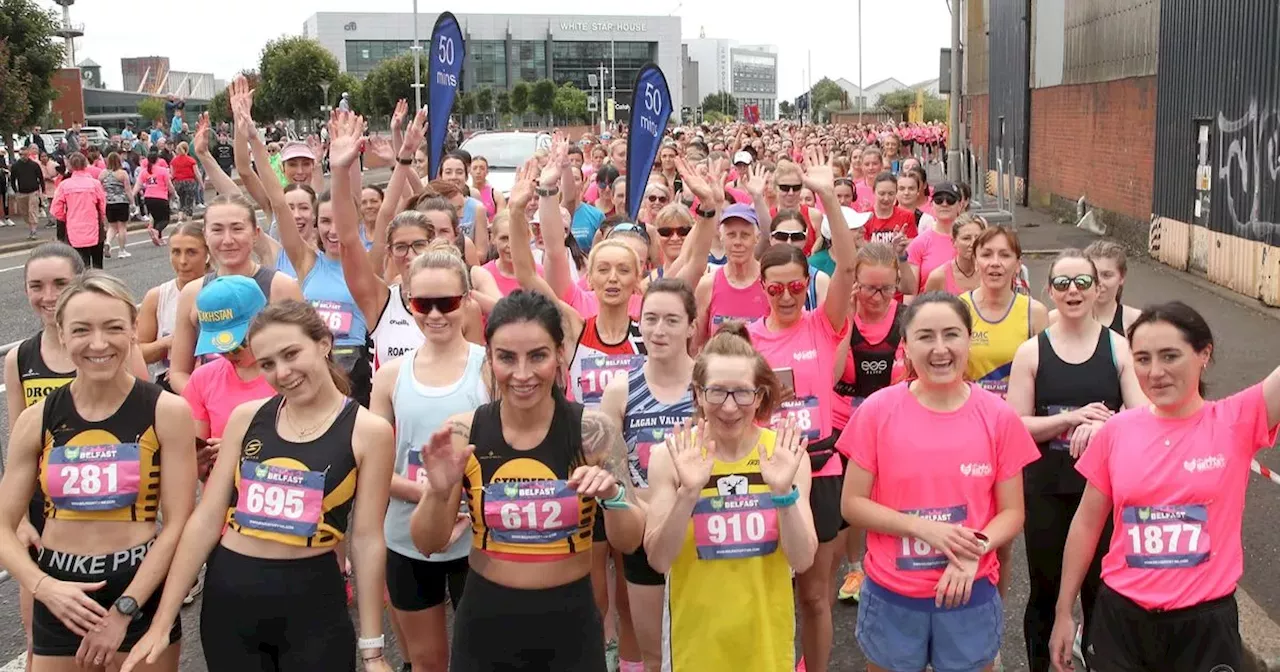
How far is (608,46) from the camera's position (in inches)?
4993

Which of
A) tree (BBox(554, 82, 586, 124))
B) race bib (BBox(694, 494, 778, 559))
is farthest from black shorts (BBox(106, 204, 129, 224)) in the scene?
tree (BBox(554, 82, 586, 124))

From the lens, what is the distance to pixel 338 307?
584 centimetres

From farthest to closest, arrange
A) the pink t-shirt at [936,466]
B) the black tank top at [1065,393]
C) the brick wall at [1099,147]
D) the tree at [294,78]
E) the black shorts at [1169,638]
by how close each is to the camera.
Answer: the tree at [294,78]
the brick wall at [1099,147]
the black tank top at [1065,393]
the pink t-shirt at [936,466]
the black shorts at [1169,638]

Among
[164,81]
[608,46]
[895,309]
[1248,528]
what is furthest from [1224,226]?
[164,81]

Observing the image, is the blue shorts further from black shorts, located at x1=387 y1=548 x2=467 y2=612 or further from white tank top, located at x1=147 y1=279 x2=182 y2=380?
white tank top, located at x1=147 y1=279 x2=182 y2=380

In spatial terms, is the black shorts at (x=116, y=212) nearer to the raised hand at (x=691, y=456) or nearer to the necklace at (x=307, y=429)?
the necklace at (x=307, y=429)

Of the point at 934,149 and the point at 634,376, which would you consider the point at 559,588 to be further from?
the point at 934,149

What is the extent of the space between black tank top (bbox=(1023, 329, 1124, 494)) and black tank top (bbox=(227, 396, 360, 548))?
267 centimetres

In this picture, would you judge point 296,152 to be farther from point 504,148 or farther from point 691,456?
point 504,148

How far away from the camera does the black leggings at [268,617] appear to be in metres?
3.44

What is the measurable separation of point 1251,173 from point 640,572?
1172cm

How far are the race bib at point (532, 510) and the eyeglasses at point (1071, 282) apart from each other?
2288mm

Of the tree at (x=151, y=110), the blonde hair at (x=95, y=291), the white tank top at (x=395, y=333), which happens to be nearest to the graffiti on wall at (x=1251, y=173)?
the white tank top at (x=395, y=333)

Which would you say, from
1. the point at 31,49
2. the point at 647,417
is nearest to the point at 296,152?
the point at 647,417
